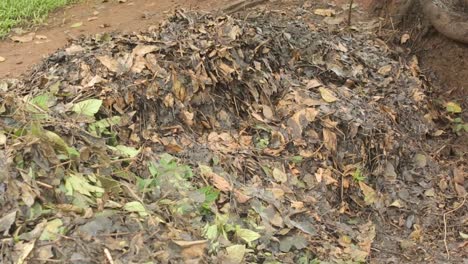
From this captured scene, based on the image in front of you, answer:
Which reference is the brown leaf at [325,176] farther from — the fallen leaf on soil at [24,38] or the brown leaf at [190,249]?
the fallen leaf on soil at [24,38]

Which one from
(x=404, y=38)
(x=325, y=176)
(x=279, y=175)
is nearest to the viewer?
(x=279, y=175)

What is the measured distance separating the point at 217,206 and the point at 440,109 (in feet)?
9.16

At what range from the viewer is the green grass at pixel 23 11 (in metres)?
6.21

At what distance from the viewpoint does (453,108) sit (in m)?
5.49

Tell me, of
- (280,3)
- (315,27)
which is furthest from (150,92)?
(280,3)

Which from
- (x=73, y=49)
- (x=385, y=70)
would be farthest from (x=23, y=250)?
(x=385, y=70)

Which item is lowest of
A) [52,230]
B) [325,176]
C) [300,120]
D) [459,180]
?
[459,180]

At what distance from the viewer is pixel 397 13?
19.6 ft

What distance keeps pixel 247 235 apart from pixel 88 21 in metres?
3.69

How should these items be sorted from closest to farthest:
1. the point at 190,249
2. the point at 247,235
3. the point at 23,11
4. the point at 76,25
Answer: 1. the point at 190,249
2. the point at 247,235
3. the point at 76,25
4. the point at 23,11

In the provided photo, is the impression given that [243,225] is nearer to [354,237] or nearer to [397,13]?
[354,237]

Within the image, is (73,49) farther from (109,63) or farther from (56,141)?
(56,141)

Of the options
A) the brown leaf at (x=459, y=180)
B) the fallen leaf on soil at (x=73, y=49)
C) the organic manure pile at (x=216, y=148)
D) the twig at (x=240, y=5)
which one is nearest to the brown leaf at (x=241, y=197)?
the organic manure pile at (x=216, y=148)

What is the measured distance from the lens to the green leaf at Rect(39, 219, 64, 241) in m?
2.65
